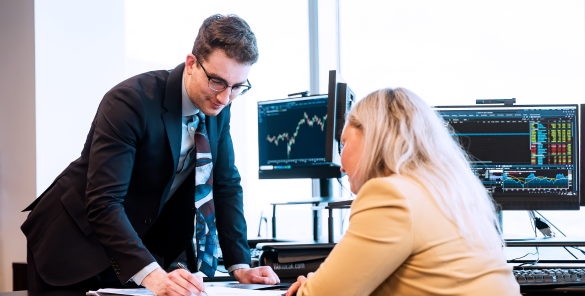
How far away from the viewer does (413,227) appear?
825 millimetres

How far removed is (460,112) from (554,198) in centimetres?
49

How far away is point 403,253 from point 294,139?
1.48 metres

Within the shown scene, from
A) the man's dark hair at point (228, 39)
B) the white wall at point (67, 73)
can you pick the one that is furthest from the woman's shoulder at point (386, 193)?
the white wall at point (67, 73)

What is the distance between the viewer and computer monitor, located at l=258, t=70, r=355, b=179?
2217mm

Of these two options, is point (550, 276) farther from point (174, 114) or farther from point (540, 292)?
point (174, 114)

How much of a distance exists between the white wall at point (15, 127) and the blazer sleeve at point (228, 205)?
1.62 meters

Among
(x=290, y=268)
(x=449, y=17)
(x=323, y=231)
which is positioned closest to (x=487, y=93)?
(x=449, y=17)

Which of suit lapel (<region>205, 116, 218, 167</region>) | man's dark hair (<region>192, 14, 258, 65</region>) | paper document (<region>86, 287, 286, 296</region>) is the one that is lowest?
paper document (<region>86, 287, 286, 296</region>)

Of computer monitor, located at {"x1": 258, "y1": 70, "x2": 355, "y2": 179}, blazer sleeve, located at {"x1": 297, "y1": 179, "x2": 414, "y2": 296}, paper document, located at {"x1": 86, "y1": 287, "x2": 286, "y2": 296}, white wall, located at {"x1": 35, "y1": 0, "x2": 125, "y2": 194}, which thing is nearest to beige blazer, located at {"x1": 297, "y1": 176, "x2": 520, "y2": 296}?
blazer sleeve, located at {"x1": 297, "y1": 179, "x2": 414, "y2": 296}

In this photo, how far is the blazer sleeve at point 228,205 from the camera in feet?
5.06

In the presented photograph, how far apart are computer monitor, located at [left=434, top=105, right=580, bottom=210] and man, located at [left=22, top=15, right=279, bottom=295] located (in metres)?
0.93

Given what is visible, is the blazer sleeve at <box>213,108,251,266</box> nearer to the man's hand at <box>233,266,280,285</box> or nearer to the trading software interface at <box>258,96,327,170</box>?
the man's hand at <box>233,266,280,285</box>

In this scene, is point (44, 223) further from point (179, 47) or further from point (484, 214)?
point (179, 47)

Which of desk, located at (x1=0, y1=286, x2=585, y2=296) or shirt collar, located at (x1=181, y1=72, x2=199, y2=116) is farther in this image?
shirt collar, located at (x1=181, y1=72, x2=199, y2=116)
